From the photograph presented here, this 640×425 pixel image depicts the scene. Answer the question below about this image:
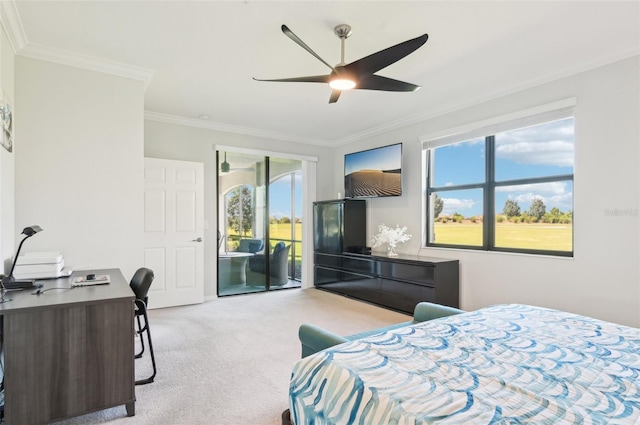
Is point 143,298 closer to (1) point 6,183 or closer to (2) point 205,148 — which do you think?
(1) point 6,183

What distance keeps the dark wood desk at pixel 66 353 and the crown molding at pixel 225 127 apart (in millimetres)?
3208

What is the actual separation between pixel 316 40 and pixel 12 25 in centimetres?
226

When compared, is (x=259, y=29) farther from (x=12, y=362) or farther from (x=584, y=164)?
(x=584, y=164)

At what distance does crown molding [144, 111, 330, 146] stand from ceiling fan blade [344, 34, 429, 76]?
325cm

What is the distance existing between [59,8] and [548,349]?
11.9 ft

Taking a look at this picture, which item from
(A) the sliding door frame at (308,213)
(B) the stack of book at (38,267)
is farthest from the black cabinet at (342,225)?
(B) the stack of book at (38,267)

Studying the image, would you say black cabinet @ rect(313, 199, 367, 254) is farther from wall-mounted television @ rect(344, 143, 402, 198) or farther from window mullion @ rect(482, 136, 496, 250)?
window mullion @ rect(482, 136, 496, 250)

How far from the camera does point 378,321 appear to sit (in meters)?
4.00

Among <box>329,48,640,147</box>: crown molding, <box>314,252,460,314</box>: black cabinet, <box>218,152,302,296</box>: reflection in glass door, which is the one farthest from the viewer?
<box>218,152,302,296</box>: reflection in glass door

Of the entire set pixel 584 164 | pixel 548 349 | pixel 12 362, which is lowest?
pixel 12 362

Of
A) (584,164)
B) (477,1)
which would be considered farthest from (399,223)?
(477,1)

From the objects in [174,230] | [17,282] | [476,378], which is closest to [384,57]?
[476,378]

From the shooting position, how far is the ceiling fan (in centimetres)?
222

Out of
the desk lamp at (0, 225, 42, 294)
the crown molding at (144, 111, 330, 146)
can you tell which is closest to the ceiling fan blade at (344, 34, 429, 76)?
the desk lamp at (0, 225, 42, 294)
